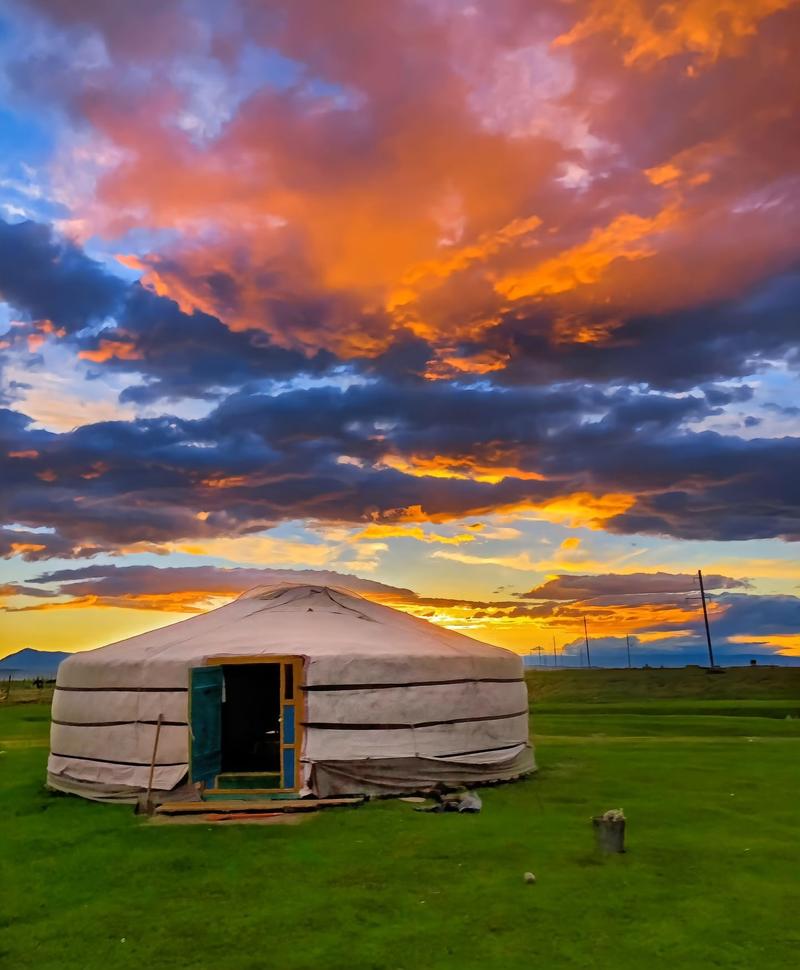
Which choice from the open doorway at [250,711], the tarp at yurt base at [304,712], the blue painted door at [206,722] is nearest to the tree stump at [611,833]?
the tarp at yurt base at [304,712]

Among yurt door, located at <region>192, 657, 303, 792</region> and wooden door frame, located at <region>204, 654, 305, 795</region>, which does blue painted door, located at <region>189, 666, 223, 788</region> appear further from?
wooden door frame, located at <region>204, 654, 305, 795</region>

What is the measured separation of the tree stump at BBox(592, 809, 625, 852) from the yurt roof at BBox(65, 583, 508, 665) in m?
3.63

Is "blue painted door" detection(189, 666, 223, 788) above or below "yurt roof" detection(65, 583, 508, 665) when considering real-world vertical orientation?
below

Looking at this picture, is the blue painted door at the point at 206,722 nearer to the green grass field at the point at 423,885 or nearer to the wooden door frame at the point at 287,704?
the wooden door frame at the point at 287,704

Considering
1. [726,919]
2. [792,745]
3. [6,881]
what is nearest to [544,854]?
[726,919]

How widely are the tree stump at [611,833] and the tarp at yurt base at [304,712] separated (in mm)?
3269

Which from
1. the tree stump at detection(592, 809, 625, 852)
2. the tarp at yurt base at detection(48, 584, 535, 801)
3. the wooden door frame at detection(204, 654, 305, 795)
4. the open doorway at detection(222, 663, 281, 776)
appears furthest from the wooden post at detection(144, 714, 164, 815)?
the tree stump at detection(592, 809, 625, 852)

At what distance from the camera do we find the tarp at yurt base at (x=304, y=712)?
9492mm

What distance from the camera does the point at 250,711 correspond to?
14.8m

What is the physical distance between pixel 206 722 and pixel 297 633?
5.25 ft

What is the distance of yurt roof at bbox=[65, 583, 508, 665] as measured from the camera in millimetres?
10039

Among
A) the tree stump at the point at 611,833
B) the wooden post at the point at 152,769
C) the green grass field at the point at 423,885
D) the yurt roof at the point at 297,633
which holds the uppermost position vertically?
the yurt roof at the point at 297,633

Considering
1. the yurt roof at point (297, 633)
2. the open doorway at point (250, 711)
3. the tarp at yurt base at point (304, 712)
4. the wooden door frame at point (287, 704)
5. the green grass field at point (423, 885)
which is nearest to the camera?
the green grass field at point (423, 885)

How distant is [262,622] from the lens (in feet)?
36.7
